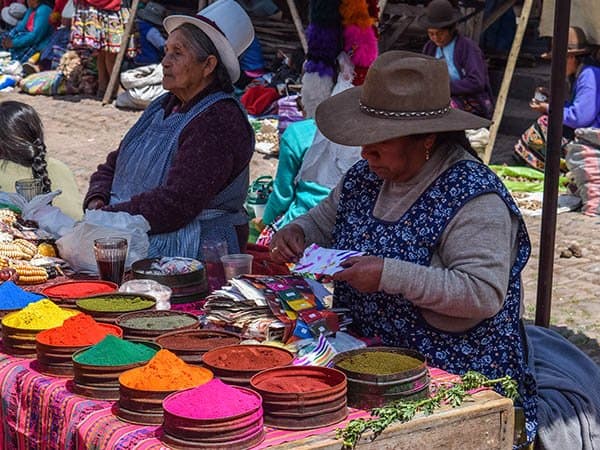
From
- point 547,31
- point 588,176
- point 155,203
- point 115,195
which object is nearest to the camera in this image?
point 155,203

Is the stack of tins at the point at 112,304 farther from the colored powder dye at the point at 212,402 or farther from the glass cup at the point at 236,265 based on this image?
the colored powder dye at the point at 212,402

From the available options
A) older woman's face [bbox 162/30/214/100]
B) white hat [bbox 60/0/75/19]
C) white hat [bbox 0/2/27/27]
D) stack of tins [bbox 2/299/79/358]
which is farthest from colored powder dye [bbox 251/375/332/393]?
white hat [bbox 0/2/27/27]

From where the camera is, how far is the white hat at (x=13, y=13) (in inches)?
628

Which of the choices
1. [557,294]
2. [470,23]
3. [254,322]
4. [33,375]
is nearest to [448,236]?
[254,322]

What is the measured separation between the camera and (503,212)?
291cm

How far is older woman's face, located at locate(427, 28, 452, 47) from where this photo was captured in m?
9.55

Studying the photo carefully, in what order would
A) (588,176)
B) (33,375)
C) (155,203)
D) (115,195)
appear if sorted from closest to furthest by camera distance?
(33,375) → (155,203) → (115,195) → (588,176)

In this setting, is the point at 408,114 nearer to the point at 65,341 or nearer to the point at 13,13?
the point at 65,341

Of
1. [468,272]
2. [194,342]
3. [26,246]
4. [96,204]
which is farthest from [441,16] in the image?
[194,342]

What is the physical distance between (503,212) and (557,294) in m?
3.68

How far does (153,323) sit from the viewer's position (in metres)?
2.88

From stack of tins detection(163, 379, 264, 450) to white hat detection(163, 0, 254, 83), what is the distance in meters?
2.38

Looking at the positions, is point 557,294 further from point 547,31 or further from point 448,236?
point 448,236

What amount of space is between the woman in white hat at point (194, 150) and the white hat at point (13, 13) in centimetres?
1245
